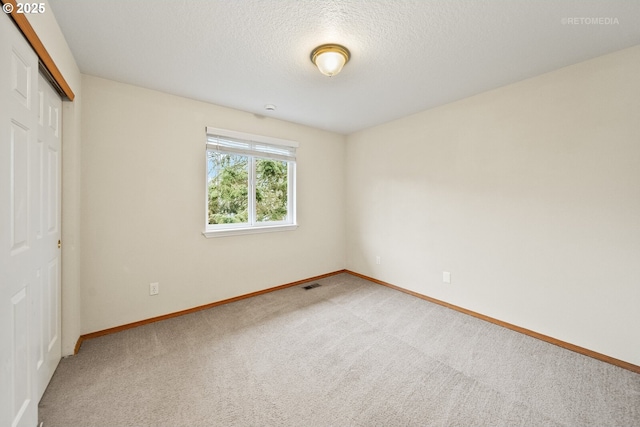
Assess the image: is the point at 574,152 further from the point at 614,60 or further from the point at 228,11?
the point at 228,11

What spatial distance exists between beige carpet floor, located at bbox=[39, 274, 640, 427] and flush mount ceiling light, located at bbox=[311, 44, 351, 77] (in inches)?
90.5

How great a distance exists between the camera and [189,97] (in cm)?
277

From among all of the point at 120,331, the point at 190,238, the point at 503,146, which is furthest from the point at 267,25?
the point at 120,331

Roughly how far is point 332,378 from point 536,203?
237 cm

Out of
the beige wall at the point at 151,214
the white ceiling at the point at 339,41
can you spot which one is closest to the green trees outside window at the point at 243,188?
the beige wall at the point at 151,214

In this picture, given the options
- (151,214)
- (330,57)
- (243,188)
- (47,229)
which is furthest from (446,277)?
(47,229)

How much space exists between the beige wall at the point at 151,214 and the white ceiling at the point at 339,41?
1.02ft

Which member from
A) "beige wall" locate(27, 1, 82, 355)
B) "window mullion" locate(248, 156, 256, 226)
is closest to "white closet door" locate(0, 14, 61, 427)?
"beige wall" locate(27, 1, 82, 355)

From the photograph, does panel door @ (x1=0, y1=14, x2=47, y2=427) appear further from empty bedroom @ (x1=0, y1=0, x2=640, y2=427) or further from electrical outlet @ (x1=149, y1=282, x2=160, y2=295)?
electrical outlet @ (x1=149, y1=282, x2=160, y2=295)

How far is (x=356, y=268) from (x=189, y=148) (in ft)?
9.89

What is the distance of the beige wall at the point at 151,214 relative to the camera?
2.32 m

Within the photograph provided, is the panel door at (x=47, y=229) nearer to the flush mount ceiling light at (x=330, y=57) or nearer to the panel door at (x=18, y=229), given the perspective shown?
the panel door at (x=18, y=229)

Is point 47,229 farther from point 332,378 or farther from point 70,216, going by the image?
point 332,378

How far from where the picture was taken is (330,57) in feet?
6.23
